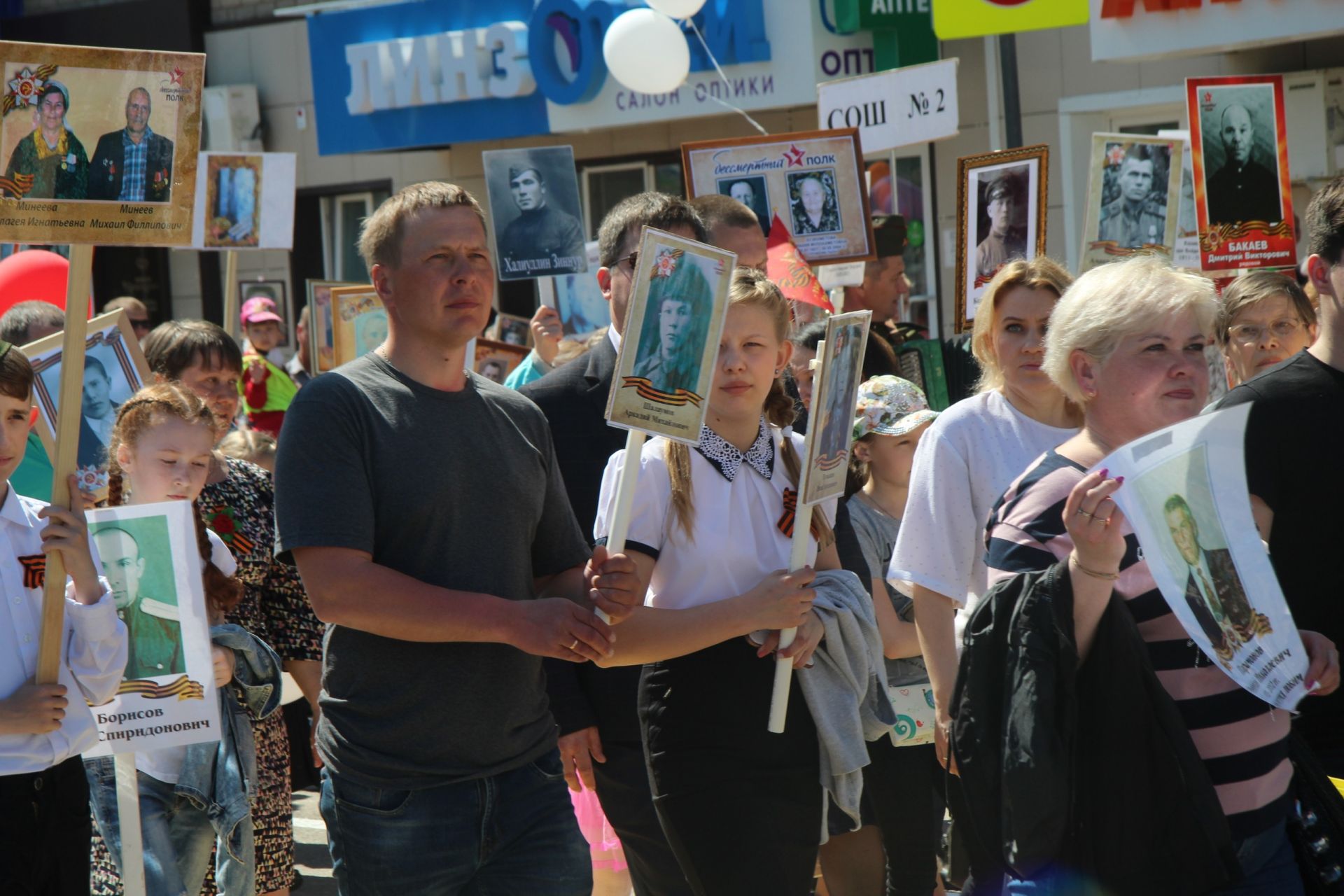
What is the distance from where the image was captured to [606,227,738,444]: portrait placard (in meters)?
3.13

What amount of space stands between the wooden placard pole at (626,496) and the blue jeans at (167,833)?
5.26 ft

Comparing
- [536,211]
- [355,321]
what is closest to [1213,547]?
[536,211]

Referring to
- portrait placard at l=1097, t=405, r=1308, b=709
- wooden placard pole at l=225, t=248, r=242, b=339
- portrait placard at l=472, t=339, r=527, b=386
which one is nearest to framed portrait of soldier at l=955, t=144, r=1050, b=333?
portrait placard at l=472, t=339, r=527, b=386

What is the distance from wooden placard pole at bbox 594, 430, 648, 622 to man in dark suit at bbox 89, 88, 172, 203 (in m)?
1.16

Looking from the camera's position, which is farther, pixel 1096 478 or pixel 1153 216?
pixel 1153 216

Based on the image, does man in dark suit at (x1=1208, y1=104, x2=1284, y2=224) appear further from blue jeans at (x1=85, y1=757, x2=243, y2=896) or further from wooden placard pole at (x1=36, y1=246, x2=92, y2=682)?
wooden placard pole at (x1=36, y1=246, x2=92, y2=682)

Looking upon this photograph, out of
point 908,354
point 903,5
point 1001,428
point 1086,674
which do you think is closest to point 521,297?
point 903,5

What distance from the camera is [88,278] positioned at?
3.29m

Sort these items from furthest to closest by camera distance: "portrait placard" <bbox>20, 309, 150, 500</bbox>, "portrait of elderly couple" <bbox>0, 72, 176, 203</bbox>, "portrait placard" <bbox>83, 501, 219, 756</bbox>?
"portrait placard" <bbox>20, 309, 150, 500</bbox>
"portrait placard" <bbox>83, 501, 219, 756</bbox>
"portrait of elderly couple" <bbox>0, 72, 176, 203</bbox>

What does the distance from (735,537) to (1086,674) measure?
1.01 m

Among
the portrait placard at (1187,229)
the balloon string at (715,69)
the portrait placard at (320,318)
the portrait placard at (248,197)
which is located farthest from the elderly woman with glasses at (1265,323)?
the balloon string at (715,69)

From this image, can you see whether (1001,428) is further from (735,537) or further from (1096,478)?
(1096,478)

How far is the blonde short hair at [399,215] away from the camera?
10.5 feet

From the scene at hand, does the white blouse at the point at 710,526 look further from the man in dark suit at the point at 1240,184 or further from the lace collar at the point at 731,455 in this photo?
the man in dark suit at the point at 1240,184
